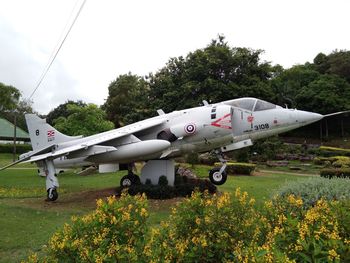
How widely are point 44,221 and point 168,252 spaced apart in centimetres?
815

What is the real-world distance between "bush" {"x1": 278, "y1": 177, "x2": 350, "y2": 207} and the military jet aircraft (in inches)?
131

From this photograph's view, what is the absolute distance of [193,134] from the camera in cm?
1368

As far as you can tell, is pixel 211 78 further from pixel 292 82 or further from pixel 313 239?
pixel 313 239

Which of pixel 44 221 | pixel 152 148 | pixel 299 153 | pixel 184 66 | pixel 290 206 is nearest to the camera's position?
pixel 290 206

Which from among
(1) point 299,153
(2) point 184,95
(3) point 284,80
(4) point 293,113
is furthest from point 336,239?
(3) point 284,80

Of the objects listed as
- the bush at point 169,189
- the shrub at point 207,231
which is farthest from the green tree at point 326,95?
the shrub at point 207,231

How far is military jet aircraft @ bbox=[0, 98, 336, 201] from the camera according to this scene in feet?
44.0

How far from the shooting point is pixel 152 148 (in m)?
13.1

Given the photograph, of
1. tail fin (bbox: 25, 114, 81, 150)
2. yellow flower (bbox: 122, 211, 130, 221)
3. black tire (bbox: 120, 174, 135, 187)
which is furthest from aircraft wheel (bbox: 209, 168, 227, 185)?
yellow flower (bbox: 122, 211, 130, 221)

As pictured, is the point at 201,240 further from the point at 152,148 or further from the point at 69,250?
the point at 152,148

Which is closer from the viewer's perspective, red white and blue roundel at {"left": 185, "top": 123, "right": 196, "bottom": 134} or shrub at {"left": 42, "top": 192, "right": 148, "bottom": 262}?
shrub at {"left": 42, "top": 192, "right": 148, "bottom": 262}

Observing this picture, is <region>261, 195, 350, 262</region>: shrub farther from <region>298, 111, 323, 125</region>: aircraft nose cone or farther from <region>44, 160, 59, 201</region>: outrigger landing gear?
<region>44, 160, 59, 201</region>: outrigger landing gear

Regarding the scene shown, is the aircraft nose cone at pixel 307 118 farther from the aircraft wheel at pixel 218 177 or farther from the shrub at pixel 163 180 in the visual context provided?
the shrub at pixel 163 180

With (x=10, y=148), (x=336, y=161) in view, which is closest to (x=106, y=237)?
(x=336, y=161)
